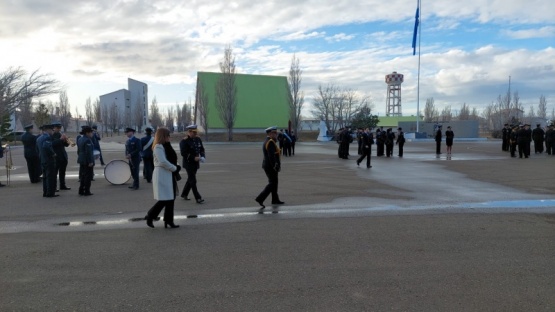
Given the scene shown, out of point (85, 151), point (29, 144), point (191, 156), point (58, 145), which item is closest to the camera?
point (191, 156)

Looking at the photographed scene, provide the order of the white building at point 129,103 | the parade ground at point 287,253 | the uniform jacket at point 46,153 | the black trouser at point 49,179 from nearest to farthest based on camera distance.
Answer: the parade ground at point 287,253, the black trouser at point 49,179, the uniform jacket at point 46,153, the white building at point 129,103

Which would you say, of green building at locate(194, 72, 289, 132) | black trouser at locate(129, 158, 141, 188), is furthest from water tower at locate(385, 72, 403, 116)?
black trouser at locate(129, 158, 141, 188)

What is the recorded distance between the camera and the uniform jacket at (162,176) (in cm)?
721

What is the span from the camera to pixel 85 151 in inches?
437

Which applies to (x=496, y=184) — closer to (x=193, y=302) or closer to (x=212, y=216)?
(x=212, y=216)

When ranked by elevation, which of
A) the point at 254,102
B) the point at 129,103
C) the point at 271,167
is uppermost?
the point at 129,103

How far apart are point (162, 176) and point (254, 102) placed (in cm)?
6143

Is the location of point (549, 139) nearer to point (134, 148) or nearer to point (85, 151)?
point (134, 148)

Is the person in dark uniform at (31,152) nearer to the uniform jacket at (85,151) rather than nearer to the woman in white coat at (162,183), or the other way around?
the uniform jacket at (85,151)

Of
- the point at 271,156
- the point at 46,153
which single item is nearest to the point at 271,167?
the point at 271,156

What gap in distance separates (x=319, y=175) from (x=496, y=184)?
5.72m

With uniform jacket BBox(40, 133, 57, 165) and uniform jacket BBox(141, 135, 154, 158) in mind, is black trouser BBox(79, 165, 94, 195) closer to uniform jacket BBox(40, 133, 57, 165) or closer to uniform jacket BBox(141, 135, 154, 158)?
uniform jacket BBox(40, 133, 57, 165)

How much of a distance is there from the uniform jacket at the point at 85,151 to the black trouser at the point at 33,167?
3312 millimetres

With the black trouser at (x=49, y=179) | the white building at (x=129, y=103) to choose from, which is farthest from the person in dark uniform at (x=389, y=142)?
the white building at (x=129, y=103)
